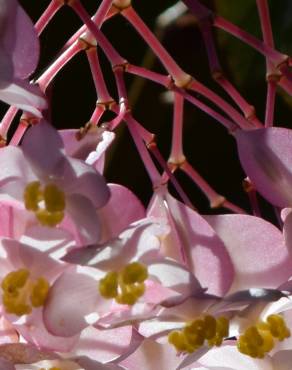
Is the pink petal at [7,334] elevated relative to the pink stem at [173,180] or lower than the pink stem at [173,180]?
lower

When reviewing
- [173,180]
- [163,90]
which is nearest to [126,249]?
[173,180]

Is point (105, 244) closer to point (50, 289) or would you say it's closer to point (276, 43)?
point (50, 289)

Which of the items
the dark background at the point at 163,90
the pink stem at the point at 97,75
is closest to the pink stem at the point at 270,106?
the pink stem at the point at 97,75

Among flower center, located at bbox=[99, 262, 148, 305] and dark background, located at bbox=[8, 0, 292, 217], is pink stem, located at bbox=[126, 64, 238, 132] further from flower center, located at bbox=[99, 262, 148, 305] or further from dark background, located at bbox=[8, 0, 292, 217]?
dark background, located at bbox=[8, 0, 292, 217]

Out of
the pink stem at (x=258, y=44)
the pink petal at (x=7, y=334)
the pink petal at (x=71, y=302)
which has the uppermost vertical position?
the pink stem at (x=258, y=44)

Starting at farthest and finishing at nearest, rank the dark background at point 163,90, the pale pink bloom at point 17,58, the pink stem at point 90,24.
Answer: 1. the dark background at point 163,90
2. the pink stem at point 90,24
3. the pale pink bloom at point 17,58

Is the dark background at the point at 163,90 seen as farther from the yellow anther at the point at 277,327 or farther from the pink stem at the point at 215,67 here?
the yellow anther at the point at 277,327
